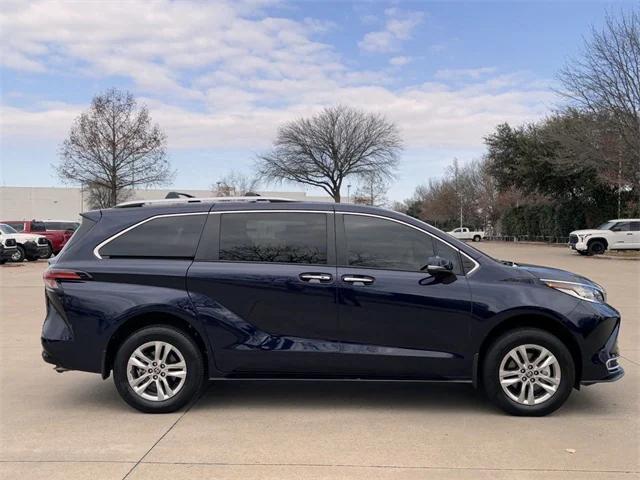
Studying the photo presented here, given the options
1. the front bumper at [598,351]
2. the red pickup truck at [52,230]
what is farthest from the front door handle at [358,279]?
the red pickup truck at [52,230]

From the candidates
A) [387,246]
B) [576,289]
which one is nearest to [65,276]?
[387,246]

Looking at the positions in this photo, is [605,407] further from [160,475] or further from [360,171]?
[360,171]

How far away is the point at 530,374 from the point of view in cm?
504

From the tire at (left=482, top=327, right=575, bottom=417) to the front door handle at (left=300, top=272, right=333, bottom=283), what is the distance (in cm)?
154

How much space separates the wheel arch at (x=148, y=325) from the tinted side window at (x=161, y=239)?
55cm

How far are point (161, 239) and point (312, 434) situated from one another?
2200 mm

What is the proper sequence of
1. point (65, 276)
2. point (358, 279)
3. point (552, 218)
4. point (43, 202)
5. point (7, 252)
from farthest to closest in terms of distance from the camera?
point (43, 202), point (552, 218), point (7, 252), point (65, 276), point (358, 279)

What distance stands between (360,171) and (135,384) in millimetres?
45394

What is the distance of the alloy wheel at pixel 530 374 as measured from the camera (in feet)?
16.5

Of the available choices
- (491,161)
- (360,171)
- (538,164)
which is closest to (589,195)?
(538,164)

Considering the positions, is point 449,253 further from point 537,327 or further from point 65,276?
point 65,276

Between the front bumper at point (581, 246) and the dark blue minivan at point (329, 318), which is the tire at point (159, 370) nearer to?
the dark blue minivan at point (329, 318)

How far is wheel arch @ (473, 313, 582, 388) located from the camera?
508 centimetres

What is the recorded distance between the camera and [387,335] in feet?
16.6
